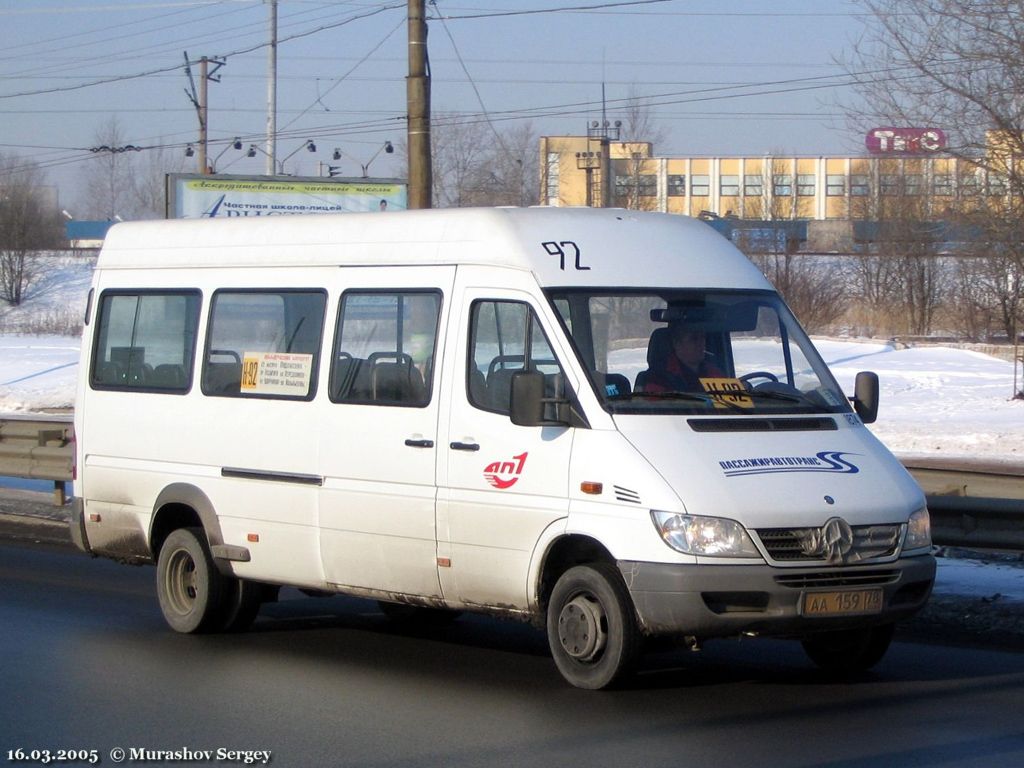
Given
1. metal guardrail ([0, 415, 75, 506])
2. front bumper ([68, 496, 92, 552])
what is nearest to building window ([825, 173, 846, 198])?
metal guardrail ([0, 415, 75, 506])

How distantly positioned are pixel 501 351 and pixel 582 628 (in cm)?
153

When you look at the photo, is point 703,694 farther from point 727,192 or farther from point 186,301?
point 727,192

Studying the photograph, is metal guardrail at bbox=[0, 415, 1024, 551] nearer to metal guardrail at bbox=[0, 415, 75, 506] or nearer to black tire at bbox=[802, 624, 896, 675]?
metal guardrail at bbox=[0, 415, 75, 506]

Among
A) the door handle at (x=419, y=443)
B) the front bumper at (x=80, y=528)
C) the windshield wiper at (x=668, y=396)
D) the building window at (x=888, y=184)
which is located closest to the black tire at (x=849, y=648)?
the windshield wiper at (x=668, y=396)

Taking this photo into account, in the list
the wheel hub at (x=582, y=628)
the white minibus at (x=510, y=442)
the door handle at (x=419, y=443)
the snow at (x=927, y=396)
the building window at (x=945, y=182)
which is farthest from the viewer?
the building window at (x=945, y=182)

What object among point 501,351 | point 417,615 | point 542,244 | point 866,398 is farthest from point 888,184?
point 501,351

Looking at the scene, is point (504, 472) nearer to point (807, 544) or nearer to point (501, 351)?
point (501, 351)

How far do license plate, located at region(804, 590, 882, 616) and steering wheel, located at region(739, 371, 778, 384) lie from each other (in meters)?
1.33

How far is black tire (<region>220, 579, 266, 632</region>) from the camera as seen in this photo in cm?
918

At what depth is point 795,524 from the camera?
676 centimetres

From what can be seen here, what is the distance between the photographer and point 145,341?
9781mm

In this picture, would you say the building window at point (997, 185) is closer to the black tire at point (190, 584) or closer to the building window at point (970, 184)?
the building window at point (970, 184)

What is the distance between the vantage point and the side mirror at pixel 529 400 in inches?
281

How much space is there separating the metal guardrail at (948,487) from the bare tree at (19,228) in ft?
→ 191
